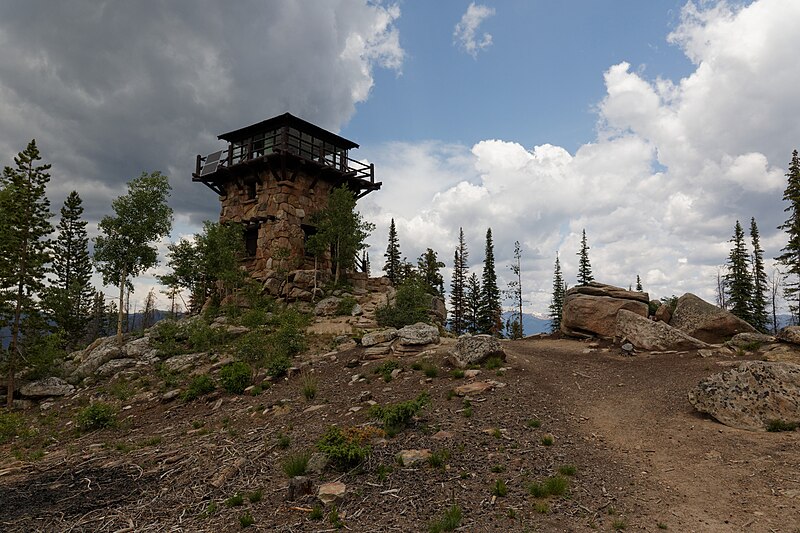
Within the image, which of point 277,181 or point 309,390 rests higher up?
point 277,181

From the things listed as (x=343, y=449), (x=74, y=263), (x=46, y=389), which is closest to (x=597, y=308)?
(x=343, y=449)

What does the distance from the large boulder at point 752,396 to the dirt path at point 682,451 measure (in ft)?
1.33

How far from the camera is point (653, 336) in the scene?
17219 mm

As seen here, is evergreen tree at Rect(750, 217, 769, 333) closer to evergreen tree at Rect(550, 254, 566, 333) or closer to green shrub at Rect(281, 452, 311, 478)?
evergreen tree at Rect(550, 254, 566, 333)

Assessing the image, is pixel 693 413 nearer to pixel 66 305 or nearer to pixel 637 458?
→ pixel 637 458

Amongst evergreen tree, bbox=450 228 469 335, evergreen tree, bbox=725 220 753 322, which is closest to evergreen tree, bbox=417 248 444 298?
→ evergreen tree, bbox=450 228 469 335

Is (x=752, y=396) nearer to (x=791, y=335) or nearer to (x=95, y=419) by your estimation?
(x=791, y=335)

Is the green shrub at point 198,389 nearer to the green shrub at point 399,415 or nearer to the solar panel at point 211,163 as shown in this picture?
the green shrub at point 399,415

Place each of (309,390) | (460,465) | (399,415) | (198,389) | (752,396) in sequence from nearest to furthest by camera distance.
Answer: (460,465), (752,396), (399,415), (309,390), (198,389)

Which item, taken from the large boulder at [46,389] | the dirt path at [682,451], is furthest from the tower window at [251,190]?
the dirt path at [682,451]

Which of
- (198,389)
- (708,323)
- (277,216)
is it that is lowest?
(198,389)

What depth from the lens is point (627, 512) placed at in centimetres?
677

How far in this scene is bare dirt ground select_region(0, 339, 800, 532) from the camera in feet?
22.7

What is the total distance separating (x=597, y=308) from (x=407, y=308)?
36.5 feet
